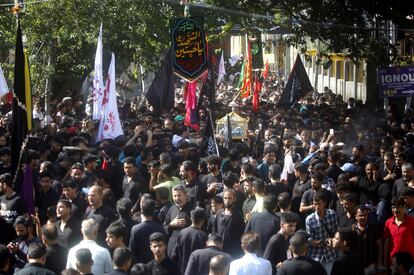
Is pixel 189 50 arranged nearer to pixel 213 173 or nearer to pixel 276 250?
pixel 213 173

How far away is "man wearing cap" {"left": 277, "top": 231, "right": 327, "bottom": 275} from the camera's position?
7605 mm

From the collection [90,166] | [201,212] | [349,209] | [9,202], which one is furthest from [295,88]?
[201,212]

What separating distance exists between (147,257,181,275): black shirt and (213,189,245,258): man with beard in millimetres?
1397

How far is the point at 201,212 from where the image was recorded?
8.80 metres

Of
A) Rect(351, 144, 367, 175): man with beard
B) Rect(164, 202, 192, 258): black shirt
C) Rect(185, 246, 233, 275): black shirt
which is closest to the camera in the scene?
Rect(185, 246, 233, 275): black shirt

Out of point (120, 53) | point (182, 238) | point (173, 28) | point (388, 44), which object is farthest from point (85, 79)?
point (182, 238)

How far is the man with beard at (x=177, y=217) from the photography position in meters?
9.21

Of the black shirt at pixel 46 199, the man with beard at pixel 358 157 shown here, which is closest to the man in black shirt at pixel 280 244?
the black shirt at pixel 46 199

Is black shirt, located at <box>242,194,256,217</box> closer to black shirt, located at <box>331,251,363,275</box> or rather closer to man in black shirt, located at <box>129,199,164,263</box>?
man in black shirt, located at <box>129,199,164,263</box>

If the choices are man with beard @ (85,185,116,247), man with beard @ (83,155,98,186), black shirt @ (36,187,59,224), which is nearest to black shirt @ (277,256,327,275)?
man with beard @ (85,185,116,247)

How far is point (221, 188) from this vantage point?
11.0 meters

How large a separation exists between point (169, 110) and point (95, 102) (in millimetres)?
5334

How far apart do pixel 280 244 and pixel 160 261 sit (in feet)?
4.00

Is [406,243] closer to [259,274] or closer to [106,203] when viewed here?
[259,274]
